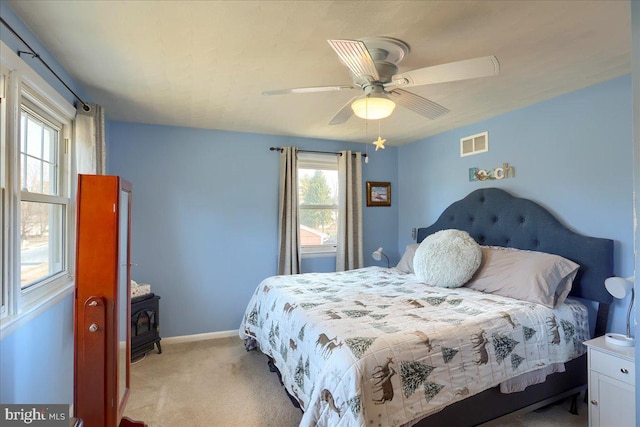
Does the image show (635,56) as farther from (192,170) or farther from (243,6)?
(192,170)

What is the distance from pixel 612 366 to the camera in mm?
1892

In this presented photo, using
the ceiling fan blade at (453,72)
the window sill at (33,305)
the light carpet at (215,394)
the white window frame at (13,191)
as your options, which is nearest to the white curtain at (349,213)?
the light carpet at (215,394)

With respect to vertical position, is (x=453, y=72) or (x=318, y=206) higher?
(x=453, y=72)

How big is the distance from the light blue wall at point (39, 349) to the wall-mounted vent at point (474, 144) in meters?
3.55

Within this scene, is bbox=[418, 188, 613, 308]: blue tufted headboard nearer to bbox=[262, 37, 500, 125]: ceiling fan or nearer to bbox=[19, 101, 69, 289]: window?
bbox=[262, 37, 500, 125]: ceiling fan

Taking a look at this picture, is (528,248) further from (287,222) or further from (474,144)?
(287,222)

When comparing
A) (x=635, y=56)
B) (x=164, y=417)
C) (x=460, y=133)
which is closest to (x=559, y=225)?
(x=460, y=133)

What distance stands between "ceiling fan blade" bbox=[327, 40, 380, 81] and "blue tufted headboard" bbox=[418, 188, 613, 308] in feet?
6.46

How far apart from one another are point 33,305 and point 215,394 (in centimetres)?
137

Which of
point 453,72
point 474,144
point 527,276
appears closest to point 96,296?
point 453,72

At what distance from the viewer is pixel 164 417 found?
2209 millimetres

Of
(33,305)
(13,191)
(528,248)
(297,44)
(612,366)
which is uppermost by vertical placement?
(297,44)

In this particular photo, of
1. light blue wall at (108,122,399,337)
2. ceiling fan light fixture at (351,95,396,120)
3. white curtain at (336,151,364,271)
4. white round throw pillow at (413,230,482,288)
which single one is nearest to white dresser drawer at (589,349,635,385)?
white round throw pillow at (413,230,482,288)

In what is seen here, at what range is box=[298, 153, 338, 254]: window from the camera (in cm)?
415
